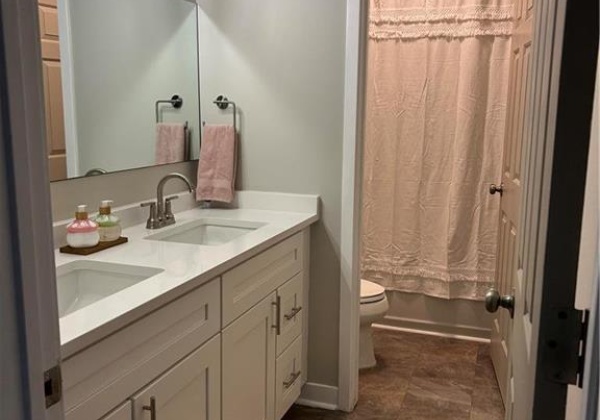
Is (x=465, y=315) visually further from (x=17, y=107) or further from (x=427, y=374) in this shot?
(x=17, y=107)

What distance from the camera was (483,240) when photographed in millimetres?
3250

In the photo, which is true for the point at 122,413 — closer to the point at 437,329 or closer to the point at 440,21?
the point at 437,329

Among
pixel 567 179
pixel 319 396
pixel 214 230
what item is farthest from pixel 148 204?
pixel 567 179

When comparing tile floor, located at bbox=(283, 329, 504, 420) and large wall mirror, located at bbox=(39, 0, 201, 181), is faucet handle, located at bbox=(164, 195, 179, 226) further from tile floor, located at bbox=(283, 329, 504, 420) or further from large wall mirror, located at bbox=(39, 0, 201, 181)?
tile floor, located at bbox=(283, 329, 504, 420)

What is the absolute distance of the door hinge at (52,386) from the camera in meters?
0.75

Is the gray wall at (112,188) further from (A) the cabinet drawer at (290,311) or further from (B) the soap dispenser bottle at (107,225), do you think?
(A) the cabinet drawer at (290,311)

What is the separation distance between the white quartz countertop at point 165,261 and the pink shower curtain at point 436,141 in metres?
1.01

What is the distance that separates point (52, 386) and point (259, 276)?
127 centimetres

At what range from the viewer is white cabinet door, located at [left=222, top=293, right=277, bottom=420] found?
183 centimetres

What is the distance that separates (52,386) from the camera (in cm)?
76

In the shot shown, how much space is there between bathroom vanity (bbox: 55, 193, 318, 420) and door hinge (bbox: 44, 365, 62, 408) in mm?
354

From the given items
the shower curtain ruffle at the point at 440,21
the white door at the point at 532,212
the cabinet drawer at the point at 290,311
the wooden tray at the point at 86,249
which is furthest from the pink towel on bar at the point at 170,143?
the white door at the point at 532,212

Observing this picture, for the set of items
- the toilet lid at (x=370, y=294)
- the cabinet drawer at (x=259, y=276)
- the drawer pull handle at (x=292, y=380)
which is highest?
the cabinet drawer at (x=259, y=276)

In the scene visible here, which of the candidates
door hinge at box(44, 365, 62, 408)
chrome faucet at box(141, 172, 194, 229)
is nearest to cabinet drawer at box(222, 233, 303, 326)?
chrome faucet at box(141, 172, 194, 229)
